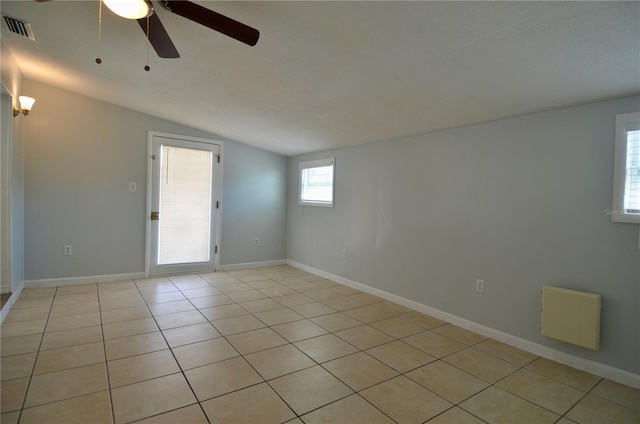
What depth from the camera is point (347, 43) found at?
7.03 ft

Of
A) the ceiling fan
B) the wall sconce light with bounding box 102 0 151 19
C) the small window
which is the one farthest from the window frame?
the small window

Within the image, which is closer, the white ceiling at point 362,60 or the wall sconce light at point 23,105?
the white ceiling at point 362,60

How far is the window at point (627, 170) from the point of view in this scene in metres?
2.23

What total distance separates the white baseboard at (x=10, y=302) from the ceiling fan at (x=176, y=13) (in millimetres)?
2955

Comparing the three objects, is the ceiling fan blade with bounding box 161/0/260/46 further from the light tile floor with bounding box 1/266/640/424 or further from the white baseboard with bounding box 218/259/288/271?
the white baseboard with bounding box 218/259/288/271

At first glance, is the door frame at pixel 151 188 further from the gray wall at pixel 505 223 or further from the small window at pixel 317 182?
the gray wall at pixel 505 223

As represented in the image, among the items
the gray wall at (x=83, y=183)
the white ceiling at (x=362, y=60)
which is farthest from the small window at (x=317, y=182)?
the gray wall at (x=83, y=183)

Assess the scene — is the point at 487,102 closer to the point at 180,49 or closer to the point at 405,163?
the point at 405,163

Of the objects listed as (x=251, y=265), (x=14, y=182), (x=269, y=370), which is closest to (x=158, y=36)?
(x=269, y=370)

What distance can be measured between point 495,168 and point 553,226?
70 cm

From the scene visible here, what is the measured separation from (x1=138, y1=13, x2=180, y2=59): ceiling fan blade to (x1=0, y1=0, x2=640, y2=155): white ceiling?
328 millimetres

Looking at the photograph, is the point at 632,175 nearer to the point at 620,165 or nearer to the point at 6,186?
the point at 620,165

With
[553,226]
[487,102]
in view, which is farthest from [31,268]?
[553,226]

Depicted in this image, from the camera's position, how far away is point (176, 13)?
1.68 metres
